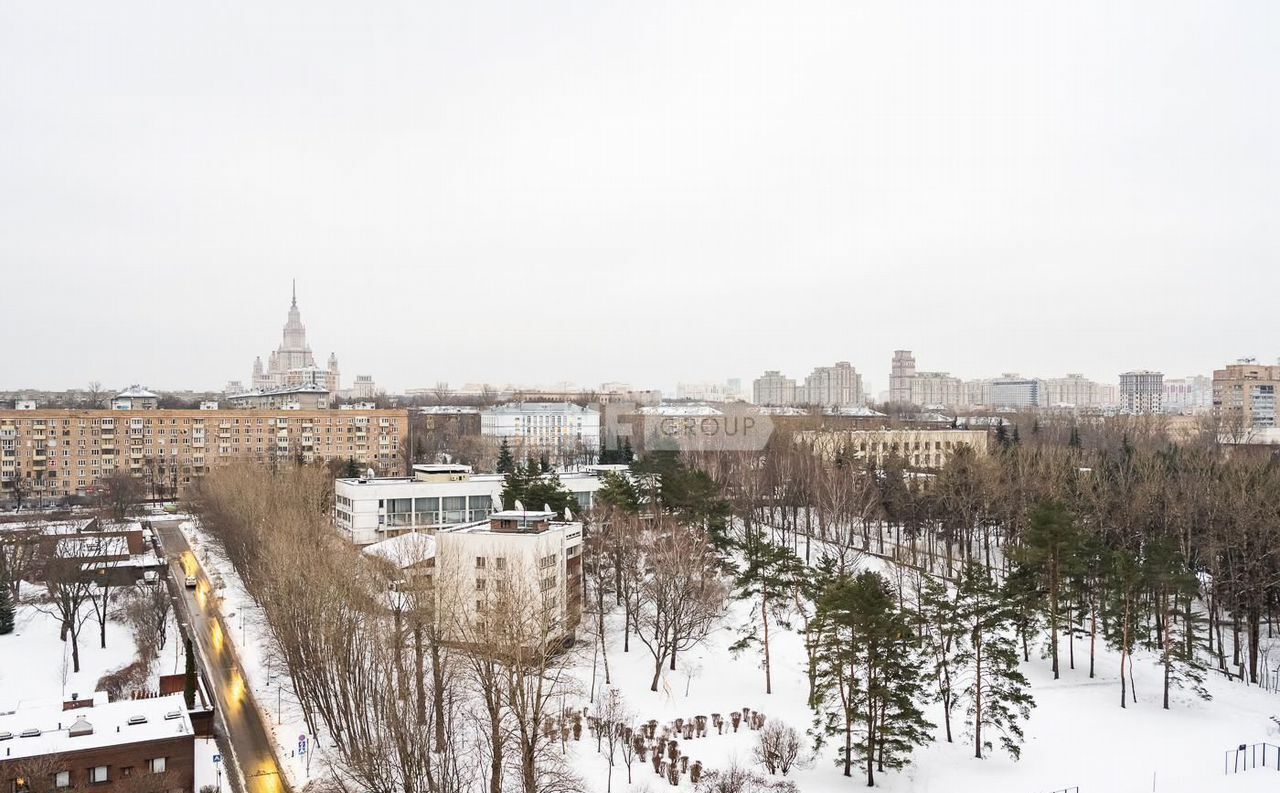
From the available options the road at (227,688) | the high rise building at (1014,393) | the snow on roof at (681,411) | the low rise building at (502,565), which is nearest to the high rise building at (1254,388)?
the snow on roof at (681,411)

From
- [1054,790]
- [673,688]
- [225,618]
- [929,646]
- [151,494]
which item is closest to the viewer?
[1054,790]

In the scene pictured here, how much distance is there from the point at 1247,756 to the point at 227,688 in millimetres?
28377

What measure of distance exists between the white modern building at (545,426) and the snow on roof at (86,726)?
66196 millimetres

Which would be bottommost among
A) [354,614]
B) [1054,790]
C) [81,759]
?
[1054,790]

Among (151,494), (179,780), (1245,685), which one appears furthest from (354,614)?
(151,494)

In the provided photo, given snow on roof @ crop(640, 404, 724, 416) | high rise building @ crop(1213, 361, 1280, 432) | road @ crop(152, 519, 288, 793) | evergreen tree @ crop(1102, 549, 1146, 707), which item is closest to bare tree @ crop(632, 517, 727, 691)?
road @ crop(152, 519, 288, 793)

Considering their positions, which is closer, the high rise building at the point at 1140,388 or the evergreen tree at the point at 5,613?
the evergreen tree at the point at 5,613

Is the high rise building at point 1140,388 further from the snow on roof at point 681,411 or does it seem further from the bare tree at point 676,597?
the bare tree at point 676,597

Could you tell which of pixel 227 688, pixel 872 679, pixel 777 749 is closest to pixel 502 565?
pixel 227 688

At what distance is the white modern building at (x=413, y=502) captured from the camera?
40000mm

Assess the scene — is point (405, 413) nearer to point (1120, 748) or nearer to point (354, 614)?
point (354, 614)

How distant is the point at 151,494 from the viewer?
66.6 metres

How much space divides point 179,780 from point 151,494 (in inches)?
2208

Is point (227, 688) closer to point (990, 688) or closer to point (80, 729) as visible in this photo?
point (80, 729)
